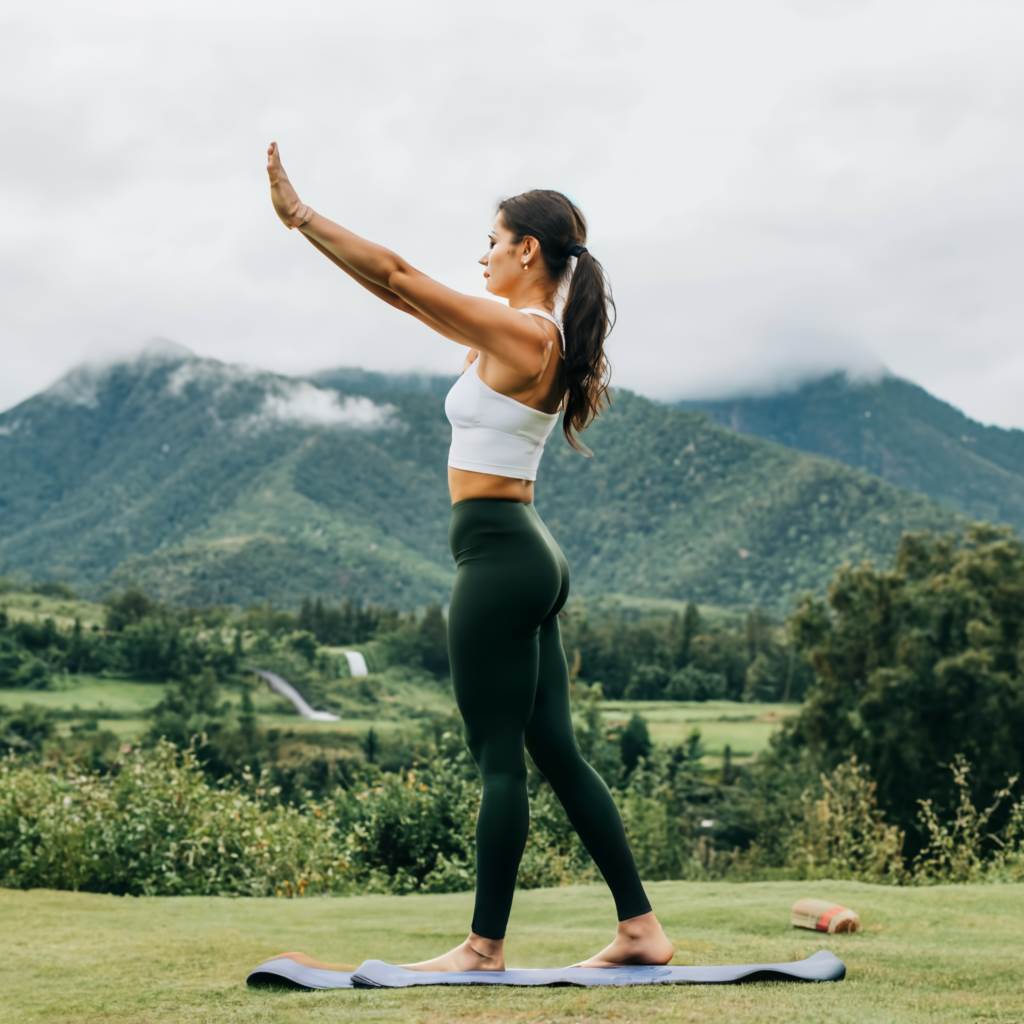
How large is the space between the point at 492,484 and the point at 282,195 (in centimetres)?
91

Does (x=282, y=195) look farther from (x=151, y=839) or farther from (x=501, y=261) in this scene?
(x=151, y=839)

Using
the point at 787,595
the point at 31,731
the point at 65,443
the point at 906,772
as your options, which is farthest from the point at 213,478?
the point at 906,772

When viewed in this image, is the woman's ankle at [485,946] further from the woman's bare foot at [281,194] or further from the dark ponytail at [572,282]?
the woman's bare foot at [281,194]

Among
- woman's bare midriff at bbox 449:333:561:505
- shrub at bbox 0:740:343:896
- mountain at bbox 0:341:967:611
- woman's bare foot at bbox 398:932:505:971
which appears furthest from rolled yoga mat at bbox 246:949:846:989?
mountain at bbox 0:341:967:611

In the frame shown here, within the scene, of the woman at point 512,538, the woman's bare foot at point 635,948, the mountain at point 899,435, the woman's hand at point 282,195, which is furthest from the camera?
the mountain at point 899,435

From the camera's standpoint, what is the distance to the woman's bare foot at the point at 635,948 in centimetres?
339

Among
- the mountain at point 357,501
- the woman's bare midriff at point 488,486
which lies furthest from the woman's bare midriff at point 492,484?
the mountain at point 357,501

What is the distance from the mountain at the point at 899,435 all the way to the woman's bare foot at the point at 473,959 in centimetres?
12398

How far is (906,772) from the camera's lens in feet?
83.0

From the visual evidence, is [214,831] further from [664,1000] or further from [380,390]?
[380,390]

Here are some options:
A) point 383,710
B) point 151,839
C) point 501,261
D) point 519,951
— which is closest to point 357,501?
point 383,710

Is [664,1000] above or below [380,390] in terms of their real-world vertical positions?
below

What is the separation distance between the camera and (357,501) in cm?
11862

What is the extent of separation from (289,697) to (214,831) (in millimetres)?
45140
